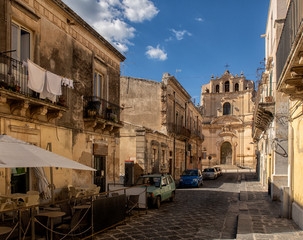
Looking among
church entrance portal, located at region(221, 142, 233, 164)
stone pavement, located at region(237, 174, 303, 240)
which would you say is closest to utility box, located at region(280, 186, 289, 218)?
stone pavement, located at region(237, 174, 303, 240)

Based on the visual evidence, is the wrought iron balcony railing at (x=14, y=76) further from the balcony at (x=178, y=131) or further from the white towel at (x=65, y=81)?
the balcony at (x=178, y=131)

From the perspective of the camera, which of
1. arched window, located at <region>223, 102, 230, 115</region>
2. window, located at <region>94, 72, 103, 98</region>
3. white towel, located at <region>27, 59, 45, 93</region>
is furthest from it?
arched window, located at <region>223, 102, 230, 115</region>

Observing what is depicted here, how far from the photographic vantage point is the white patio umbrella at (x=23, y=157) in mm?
6328

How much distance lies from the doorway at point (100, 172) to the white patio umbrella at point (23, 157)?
20.6ft

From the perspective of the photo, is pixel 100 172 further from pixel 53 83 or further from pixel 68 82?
pixel 53 83

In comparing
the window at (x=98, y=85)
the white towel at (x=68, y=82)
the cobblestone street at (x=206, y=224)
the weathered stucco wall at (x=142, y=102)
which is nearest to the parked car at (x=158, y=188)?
the cobblestone street at (x=206, y=224)

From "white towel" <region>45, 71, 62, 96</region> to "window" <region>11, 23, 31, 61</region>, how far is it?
2.92 feet

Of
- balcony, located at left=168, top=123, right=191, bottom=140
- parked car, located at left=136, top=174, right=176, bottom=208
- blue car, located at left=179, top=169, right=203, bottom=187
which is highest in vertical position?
balcony, located at left=168, top=123, right=191, bottom=140

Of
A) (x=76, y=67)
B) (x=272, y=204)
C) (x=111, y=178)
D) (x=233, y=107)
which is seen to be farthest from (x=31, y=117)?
(x=233, y=107)

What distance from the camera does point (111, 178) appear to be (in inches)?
607

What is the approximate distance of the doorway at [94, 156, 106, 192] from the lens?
14214 mm

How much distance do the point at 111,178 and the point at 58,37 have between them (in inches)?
286

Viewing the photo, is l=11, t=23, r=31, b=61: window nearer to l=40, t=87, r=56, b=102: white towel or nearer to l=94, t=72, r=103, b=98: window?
l=40, t=87, r=56, b=102: white towel

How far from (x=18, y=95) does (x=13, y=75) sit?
2.45ft
